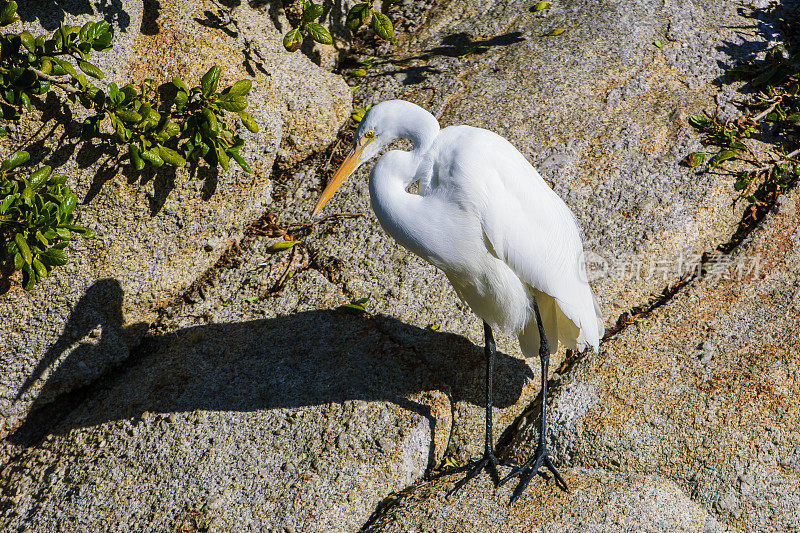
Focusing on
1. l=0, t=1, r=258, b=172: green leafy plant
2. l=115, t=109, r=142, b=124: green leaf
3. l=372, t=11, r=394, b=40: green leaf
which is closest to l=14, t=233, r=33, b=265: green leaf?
l=0, t=1, r=258, b=172: green leafy plant

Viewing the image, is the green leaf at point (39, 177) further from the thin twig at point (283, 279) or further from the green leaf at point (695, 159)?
the green leaf at point (695, 159)

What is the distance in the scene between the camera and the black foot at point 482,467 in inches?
98.2

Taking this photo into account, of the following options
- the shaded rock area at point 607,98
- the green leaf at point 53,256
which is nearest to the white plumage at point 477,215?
the shaded rock area at point 607,98

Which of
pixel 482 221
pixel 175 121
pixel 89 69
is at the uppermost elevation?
pixel 89 69

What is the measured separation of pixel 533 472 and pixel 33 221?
2164 millimetres

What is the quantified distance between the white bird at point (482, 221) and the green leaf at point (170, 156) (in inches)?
34.8

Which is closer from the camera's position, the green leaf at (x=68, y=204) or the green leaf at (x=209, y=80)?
the green leaf at (x=68, y=204)

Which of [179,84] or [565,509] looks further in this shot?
[179,84]

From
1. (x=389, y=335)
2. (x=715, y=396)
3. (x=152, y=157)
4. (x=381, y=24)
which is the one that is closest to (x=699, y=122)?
(x=715, y=396)

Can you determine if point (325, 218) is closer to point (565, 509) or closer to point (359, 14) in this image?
point (359, 14)

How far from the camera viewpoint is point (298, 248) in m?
3.39

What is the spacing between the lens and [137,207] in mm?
3139

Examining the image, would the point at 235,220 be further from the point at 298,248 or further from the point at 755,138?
the point at 755,138

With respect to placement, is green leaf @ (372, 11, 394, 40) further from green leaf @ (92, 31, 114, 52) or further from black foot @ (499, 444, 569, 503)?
black foot @ (499, 444, 569, 503)
